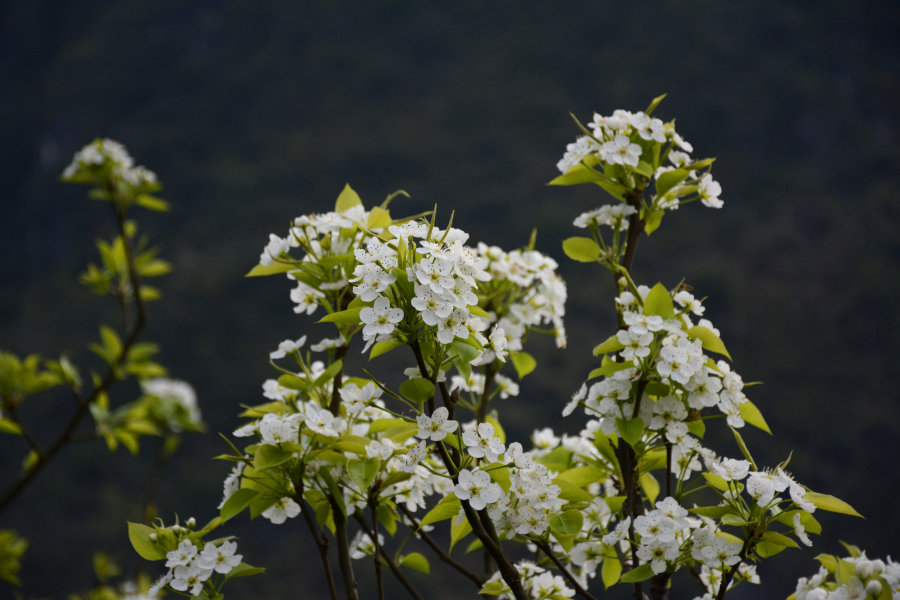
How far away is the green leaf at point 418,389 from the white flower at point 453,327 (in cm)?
8

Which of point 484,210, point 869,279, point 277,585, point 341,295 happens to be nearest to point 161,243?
point 484,210

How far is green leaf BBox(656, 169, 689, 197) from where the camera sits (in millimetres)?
1115

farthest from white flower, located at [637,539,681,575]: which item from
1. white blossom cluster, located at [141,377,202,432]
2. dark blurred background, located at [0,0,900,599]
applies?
dark blurred background, located at [0,0,900,599]

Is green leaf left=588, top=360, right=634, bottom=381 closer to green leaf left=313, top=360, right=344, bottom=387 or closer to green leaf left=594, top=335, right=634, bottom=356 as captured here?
green leaf left=594, top=335, right=634, bottom=356

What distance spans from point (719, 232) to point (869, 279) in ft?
24.9

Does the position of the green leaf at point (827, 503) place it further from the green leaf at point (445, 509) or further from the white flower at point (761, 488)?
the green leaf at point (445, 509)

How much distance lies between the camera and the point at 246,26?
166 feet

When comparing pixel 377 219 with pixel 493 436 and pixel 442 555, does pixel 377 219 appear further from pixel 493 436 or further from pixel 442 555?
pixel 442 555

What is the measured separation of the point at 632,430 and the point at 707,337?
0.18 meters

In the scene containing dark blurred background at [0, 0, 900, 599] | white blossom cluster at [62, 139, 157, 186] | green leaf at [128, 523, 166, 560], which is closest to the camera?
green leaf at [128, 523, 166, 560]

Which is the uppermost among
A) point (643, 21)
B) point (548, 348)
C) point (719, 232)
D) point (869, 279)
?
point (643, 21)

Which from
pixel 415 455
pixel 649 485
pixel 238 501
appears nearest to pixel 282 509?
pixel 238 501

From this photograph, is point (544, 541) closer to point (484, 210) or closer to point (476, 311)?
point (476, 311)

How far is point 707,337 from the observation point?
0.99 meters
